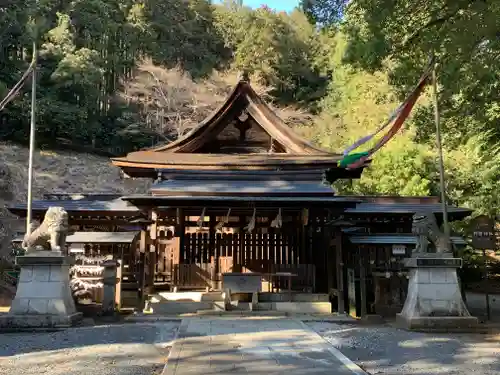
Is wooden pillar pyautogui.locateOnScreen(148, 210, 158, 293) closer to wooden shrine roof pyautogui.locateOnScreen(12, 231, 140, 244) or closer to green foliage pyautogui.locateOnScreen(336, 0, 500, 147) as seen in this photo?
wooden shrine roof pyautogui.locateOnScreen(12, 231, 140, 244)

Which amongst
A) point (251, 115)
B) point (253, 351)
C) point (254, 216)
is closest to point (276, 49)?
point (251, 115)

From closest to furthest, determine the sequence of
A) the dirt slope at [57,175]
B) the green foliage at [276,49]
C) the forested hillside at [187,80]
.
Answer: the forested hillside at [187,80] → the dirt slope at [57,175] → the green foliage at [276,49]

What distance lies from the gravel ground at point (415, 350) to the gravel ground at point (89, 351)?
2.73m

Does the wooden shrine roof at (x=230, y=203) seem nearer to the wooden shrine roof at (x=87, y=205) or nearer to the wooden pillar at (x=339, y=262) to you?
the wooden shrine roof at (x=87, y=205)

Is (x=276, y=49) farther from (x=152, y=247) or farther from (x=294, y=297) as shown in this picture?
(x=294, y=297)

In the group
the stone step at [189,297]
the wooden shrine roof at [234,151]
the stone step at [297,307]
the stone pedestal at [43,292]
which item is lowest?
the stone step at [297,307]

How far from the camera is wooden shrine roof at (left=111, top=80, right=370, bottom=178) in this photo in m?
14.7

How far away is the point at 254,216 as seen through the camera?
12406 mm

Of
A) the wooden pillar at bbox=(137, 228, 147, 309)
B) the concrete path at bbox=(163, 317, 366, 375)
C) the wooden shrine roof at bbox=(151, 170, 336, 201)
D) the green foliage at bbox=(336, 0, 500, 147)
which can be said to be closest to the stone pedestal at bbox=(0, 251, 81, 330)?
the concrete path at bbox=(163, 317, 366, 375)

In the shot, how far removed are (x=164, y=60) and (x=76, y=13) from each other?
835 cm

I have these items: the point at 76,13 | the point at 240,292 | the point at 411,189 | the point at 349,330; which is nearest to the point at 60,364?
A: the point at 349,330

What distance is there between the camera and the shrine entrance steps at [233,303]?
38.9 feet

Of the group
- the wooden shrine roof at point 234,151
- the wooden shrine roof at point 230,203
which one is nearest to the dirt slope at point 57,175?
the wooden shrine roof at point 230,203

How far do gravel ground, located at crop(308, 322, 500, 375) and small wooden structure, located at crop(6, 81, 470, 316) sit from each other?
3238 millimetres
